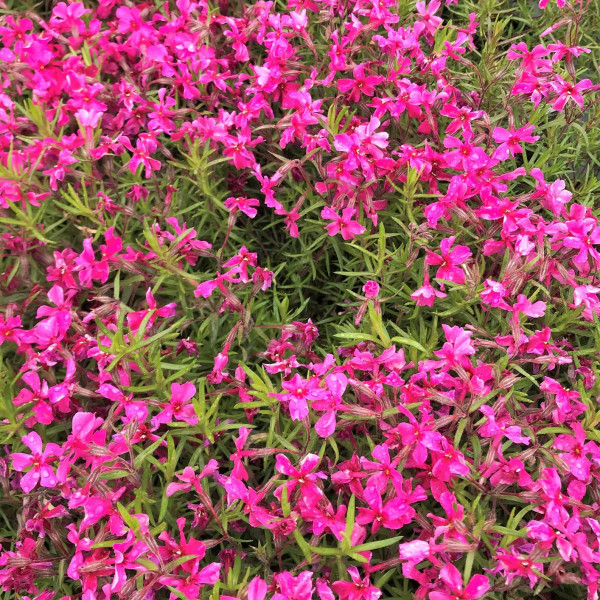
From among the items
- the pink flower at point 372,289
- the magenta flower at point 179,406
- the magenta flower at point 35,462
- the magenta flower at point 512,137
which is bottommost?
the magenta flower at point 35,462

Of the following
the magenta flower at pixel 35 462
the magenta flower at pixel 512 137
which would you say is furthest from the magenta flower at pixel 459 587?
the magenta flower at pixel 512 137

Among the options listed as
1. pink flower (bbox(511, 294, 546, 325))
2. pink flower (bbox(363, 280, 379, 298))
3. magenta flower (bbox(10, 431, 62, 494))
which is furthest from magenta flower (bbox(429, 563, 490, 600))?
magenta flower (bbox(10, 431, 62, 494))

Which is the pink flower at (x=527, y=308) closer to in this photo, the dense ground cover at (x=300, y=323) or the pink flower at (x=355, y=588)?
the dense ground cover at (x=300, y=323)

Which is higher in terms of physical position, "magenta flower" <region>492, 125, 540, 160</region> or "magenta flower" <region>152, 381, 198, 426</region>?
"magenta flower" <region>492, 125, 540, 160</region>

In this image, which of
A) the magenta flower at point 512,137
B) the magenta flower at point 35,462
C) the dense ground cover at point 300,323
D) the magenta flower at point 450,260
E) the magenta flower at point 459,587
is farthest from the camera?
the magenta flower at point 512,137

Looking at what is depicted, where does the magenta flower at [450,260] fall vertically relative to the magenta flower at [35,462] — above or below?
above

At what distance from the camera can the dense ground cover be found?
4.80 ft

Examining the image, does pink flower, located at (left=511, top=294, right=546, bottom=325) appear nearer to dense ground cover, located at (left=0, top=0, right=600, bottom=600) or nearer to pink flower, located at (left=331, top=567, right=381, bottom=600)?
dense ground cover, located at (left=0, top=0, right=600, bottom=600)

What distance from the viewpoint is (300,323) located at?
1.87 metres

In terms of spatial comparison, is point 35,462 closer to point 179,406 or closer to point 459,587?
point 179,406

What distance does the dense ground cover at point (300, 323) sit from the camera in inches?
57.6

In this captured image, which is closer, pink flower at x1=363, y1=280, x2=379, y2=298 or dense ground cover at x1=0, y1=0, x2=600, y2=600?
dense ground cover at x1=0, y1=0, x2=600, y2=600

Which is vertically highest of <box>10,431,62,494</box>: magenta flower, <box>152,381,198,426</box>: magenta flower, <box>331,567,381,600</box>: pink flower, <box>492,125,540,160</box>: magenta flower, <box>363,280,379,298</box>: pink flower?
<box>492,125,540,160</box>: magenta flower

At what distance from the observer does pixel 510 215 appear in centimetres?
180
